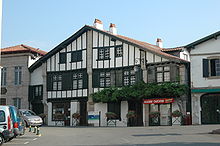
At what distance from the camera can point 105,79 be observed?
33438mm

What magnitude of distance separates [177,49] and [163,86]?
17.4 feet

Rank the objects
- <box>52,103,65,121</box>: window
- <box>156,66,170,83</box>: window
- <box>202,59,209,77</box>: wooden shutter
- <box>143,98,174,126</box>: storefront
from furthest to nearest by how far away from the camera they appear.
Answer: <box>52,103,65,121</box>: window < <box>156,66,170,83</box>: window < <box>143,98,174,126</box>: storefront < <box>202,59,209,77</box>: wooden shutter

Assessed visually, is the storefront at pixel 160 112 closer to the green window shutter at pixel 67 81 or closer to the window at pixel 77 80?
the window at pixel 77 80

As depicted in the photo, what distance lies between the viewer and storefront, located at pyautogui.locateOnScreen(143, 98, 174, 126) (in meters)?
29.9

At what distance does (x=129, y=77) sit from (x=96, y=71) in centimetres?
339

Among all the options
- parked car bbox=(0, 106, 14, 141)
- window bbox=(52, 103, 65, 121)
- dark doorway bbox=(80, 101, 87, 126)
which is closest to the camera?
parked car bbox=(0, 106, 14, 141)

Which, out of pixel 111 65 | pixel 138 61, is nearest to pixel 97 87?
pixel 111 65

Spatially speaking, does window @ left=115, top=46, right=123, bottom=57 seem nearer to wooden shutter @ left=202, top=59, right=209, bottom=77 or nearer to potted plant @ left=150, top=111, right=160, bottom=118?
potted plant @ left=150, top=111, right=160, bottom=118

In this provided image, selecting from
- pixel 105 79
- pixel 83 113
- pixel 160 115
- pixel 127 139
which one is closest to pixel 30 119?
pixel 83 113

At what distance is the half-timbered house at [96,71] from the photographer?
30578 millimetres

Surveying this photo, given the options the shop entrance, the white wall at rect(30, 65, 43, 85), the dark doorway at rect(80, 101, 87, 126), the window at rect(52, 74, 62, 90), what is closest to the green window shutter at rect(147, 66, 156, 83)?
the shop entrance

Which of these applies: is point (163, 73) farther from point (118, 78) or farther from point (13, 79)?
point (13, 79)

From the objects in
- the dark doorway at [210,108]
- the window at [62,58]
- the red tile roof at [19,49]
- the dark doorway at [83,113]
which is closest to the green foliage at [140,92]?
the dark doorway at [83,113]

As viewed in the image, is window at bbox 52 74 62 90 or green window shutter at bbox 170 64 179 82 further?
window at bbox 52 74 62 90
